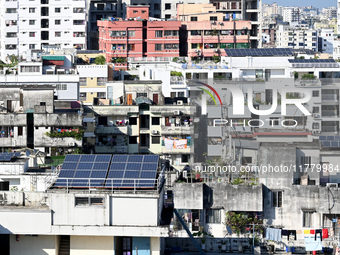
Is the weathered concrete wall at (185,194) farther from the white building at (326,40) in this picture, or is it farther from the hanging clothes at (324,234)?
the white building at (326,40)

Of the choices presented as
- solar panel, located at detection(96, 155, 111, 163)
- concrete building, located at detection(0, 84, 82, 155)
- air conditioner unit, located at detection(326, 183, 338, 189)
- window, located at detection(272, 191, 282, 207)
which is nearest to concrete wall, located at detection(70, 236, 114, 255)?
solar panel, located at detection(96, 155, 111, 163)

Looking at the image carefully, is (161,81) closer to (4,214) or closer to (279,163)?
(279,163)

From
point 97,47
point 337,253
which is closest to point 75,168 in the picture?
point 337,253

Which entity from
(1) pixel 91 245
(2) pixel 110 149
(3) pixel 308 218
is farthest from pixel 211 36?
(1) pixel 91 245

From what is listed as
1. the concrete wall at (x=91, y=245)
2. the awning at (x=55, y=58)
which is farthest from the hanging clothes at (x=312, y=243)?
the awning at (x=55, y=58)

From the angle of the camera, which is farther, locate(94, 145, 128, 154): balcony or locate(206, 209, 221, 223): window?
locate(94, 145, 128, 154): balcony

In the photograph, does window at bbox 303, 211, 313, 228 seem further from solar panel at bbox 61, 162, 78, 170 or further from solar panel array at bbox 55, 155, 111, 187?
solar panel at bbox 61, 162, 78, 170

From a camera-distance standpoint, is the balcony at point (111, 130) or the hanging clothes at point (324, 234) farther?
the balcony at point (111, 130)
